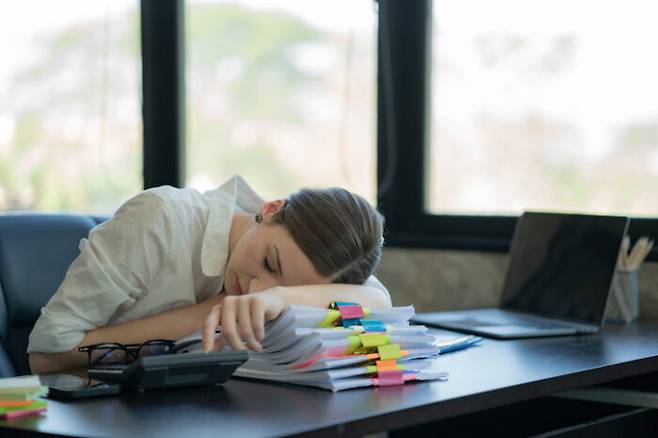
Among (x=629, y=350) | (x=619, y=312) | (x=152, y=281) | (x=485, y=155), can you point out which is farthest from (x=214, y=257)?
(x=485, y=155)

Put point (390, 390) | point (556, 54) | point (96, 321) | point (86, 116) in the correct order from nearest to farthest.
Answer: point (390, 390) → point (96, 321) → point (556, 54) → point (86, 116)

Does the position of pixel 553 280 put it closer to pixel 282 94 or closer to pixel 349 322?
pixel 349 322

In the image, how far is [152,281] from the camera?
1722mm

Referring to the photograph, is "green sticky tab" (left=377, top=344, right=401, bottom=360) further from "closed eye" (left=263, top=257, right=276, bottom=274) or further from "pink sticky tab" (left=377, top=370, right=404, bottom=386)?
"closed eye" (left=263, top=257, right=276, bottom=274)

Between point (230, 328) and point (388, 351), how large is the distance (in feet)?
0.77

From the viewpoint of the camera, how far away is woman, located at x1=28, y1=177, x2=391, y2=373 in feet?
5.39

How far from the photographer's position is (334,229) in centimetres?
164

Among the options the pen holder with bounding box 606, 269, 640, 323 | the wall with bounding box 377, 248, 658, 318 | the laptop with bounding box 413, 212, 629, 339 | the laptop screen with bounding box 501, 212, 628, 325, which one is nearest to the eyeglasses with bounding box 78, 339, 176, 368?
the laptop with bounding box 413, 212, 629, 339

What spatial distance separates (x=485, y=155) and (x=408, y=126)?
0.82 feet

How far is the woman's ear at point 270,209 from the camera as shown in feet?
5.73

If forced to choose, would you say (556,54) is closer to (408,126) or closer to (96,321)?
(408,126)

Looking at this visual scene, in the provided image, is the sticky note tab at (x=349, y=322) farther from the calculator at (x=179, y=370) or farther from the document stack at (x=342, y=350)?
the calculator at (x=179, y=370)

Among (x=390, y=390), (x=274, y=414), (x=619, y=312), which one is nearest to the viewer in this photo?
(x=274, y=414)

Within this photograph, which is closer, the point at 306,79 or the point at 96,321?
the point at 96,321
